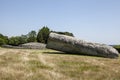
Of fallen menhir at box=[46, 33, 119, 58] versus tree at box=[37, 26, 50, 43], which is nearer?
fallen menhir at box=[46, 33, 119, 58]

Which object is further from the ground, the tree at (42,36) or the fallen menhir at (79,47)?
the tree at (42,36)

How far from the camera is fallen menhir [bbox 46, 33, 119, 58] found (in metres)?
24.4

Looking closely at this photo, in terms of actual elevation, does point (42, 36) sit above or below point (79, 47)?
above

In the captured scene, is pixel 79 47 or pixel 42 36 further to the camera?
pixel 42 36

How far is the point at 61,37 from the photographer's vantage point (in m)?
26.6

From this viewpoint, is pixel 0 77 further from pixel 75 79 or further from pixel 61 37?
pixel 61 37

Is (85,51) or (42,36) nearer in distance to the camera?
(85,51)

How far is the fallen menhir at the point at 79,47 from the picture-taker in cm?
2435

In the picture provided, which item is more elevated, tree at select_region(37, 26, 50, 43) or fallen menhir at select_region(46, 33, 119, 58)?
tree at select_region(37, 26, 50, 43)

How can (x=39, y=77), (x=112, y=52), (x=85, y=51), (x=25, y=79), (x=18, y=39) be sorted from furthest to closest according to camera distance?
(x=18, y=39) < (x=85, y=51) < (x=112, y=52) < (x=39, y=77) < (x=25, y=79)

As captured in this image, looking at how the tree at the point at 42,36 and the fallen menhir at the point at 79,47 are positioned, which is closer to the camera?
the fallen menhir at the point at 79,47

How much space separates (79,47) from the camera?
25.8 meters

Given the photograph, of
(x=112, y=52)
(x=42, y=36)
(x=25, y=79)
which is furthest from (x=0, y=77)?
(x=42, y=36)

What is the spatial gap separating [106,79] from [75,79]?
139 centimetres
